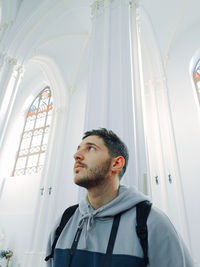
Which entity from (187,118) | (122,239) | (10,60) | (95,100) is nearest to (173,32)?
(187,118)

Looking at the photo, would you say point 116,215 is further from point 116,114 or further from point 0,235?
point 0,235

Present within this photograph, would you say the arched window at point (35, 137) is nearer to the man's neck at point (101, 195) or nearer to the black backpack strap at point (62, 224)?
the black backpack strap at point (62, 224)

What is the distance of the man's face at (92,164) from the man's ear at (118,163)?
0.04 metres

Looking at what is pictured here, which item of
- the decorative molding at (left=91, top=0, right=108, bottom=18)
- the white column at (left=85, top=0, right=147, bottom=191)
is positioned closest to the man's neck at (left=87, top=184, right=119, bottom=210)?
the white column at (left=85, top=0, right=147, bottom=191)

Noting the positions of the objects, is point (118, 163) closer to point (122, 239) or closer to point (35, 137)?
point (122, 239)

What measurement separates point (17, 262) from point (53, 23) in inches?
330

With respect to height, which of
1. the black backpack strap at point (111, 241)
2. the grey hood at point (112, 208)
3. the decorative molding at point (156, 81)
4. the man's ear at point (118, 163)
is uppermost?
the decorative molding at point (156, 81)

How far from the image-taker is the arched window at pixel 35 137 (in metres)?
9.27

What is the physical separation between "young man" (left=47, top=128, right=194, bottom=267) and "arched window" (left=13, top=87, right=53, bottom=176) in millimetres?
8121

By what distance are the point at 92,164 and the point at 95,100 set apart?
179 cm

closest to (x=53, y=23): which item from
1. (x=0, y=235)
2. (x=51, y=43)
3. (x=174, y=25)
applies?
(x=51, y=43)

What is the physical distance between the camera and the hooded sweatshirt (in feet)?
2.82

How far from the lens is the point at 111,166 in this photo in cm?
122

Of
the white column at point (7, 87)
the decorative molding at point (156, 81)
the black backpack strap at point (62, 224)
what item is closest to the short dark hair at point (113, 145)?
the black backpack strap at point (62, 224)
